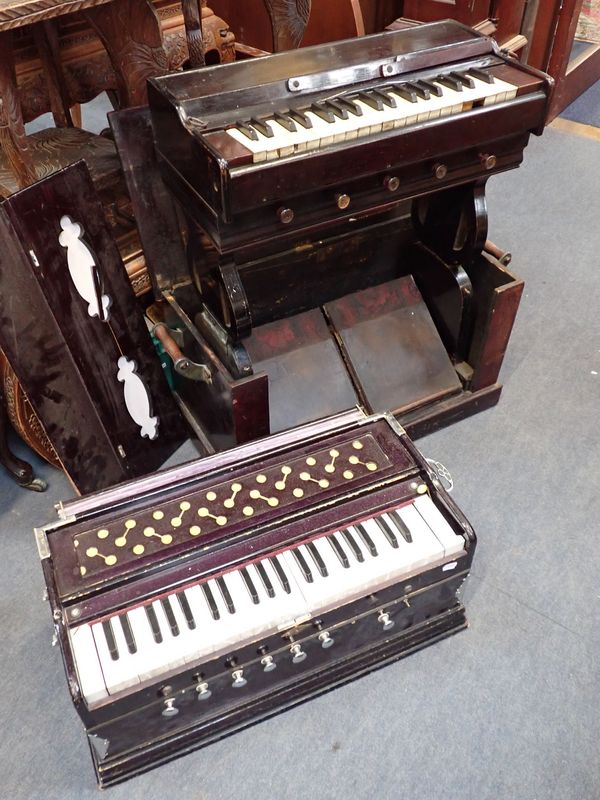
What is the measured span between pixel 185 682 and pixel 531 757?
0.83m

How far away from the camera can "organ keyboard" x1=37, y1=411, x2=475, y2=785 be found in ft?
4.57

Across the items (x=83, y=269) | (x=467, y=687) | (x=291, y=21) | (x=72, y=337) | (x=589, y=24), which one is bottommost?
(x=467, y=687)

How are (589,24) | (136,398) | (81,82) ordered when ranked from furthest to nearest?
1. (589,24)
2. (81,82)
3. (136,398)

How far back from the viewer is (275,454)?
173 cm

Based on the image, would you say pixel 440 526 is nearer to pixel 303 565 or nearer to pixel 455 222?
pixel 303 565

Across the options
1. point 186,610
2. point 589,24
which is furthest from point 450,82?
point 589,24

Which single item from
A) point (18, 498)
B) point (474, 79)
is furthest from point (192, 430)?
point (474, 79)

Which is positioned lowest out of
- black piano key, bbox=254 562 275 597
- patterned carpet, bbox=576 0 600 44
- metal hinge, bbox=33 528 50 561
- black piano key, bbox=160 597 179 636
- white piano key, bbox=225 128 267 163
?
patterned carpet, bbox=576 0 600 44

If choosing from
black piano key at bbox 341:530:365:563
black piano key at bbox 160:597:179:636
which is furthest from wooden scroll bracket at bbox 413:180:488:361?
black piano key at bbox 160:597:179:636

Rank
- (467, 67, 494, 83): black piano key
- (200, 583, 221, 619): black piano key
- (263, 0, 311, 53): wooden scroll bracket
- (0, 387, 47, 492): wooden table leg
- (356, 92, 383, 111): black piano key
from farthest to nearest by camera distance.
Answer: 1. (263, 0, 311, 53): wooden scroll bracket
2. (0, 387, 47, 492): wooden table leg
3. (467, 67, 494, 83): black piano key
4. (356, 92, 383, 111): black piano key
5. (200, 583, 221, 619): black piano key

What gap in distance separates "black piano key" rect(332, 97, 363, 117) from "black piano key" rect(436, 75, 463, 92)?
27cm

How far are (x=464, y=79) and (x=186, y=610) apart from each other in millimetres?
1431

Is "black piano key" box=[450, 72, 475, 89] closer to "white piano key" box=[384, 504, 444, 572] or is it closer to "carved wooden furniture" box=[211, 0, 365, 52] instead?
"carved wooden furniture" box=[211, 0, 365, 52]

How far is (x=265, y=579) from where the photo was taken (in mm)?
1480
